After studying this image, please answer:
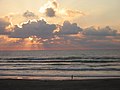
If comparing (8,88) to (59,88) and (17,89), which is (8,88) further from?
(59,88)

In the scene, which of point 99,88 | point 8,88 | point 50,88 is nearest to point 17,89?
point 8,88

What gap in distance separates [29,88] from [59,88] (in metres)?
1.63

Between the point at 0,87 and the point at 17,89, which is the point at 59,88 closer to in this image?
the point at 17,89

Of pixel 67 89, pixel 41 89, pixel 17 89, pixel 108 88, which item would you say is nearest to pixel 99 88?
pixel 108 88

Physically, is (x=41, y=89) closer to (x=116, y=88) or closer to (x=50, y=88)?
(x=50, y=88)

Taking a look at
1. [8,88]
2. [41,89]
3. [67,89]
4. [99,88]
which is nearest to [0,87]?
[8,88]

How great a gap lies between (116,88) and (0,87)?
20.5 ft

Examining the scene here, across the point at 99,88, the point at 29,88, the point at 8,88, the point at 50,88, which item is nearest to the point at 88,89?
the point at 99,88

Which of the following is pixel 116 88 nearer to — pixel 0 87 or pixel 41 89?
pixel 41 89

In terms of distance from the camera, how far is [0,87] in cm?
1753

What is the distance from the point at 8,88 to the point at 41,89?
1.84 metres

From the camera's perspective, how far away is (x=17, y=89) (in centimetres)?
1673

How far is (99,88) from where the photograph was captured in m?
17.0

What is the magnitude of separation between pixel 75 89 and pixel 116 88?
7.17 feet
